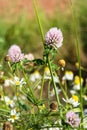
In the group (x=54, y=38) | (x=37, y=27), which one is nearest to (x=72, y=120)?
(x=54, y=38)

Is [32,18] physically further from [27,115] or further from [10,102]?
[27,115]

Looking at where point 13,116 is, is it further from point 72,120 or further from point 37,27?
point 37,27

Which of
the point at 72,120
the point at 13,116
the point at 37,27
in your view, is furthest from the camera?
the point at 37,27

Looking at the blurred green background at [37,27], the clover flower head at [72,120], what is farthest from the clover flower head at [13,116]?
the blurred green background at [37,27]

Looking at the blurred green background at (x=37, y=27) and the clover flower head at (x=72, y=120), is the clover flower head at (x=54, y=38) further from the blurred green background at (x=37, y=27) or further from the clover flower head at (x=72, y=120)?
the blurred green background at (x=37, y=27)

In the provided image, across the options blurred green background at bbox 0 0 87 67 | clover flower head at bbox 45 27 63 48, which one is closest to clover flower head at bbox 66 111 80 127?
clover flower head at bbox 45 27 63 48

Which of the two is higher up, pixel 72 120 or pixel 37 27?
pixel 37 27

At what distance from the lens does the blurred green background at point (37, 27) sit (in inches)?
158

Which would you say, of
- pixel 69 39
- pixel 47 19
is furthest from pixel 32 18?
pixel 69 39

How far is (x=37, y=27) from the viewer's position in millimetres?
4160

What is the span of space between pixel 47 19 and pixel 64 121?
2689mm

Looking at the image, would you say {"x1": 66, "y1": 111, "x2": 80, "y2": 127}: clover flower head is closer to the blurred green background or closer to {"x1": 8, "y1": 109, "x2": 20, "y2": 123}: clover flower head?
{"x1": 8, "y1": 109, "x2": 20, "y2": 123}: clover flower head

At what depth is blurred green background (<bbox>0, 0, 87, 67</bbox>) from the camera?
4008 mm

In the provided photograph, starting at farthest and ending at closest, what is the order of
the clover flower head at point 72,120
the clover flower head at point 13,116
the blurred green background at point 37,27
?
the blurred green background at point 37,27 → the clover flower head at point 13,116 → the clover flower head at point 72,120
